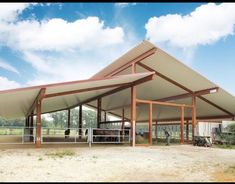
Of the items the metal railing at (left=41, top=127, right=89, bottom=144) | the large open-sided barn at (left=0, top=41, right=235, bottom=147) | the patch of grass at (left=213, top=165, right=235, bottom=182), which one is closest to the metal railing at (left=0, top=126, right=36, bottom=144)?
the large open-sided barn at (left=0, top=41, right=235, bottom=147)

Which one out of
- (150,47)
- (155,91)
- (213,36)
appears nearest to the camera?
(150,47)

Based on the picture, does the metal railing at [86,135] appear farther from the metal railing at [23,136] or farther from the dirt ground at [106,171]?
the dirt ground at [106,171]

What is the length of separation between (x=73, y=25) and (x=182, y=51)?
11276 millimetres

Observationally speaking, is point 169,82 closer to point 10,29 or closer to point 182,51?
point 182,51

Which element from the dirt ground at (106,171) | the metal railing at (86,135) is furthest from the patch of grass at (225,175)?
the metal railing at (86,135)

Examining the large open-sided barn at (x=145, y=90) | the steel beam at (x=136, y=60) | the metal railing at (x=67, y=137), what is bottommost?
the metal railing at (x=67, y=137)

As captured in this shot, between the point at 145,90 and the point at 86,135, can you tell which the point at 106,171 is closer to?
the point at 86,135

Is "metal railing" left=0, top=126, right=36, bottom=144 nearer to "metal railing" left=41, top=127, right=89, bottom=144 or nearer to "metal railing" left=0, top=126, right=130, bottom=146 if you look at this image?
"metal railing" left=0, top=126, right=130, bottom=146

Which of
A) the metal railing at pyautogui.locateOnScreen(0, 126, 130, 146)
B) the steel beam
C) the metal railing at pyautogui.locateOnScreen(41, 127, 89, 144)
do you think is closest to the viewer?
the metal railing at pyautogui.locateOnScreen(0, 126, 130, 146)

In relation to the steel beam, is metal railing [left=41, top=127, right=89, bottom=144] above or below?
below

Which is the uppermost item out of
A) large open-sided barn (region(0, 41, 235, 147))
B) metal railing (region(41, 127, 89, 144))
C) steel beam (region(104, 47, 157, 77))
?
steel beam (region(104, 47, 157, 77))

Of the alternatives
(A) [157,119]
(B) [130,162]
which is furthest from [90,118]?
(B) [130,162]

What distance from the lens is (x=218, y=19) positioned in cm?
1855

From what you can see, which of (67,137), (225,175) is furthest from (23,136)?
(67,137)
